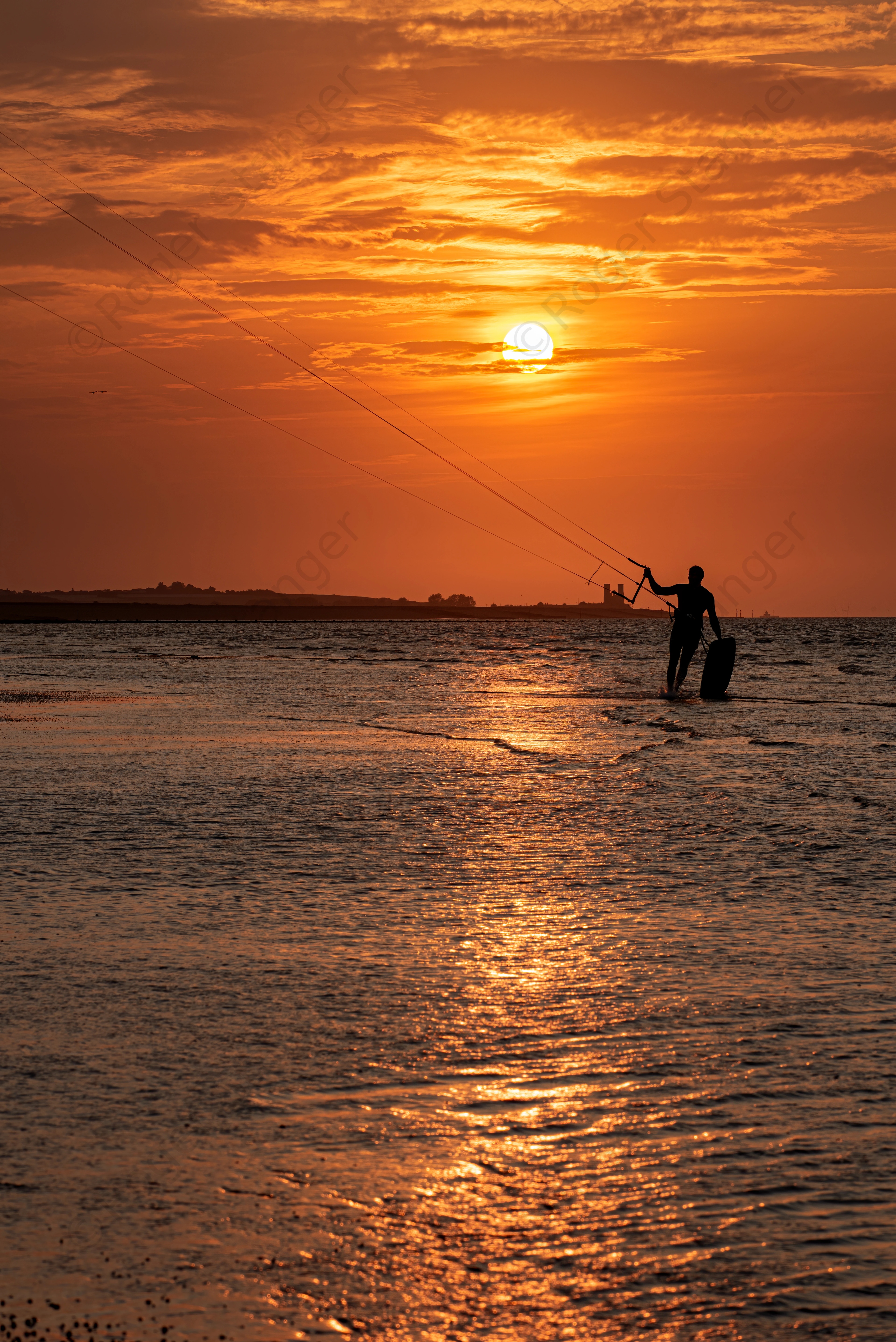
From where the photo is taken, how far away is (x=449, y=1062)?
4172 millimetres

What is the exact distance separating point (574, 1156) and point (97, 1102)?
4.47 feet

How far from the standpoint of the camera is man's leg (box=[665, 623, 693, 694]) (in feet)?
69.8

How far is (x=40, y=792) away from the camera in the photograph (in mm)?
10570

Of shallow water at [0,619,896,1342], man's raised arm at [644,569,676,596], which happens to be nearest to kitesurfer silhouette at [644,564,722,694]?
man's raised arm at [644,569,676,596]

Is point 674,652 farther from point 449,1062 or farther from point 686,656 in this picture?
point 449,1062

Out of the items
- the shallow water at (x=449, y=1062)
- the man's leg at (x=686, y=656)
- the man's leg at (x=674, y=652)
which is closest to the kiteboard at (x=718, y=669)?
the man's leg at (x=686, y=656)

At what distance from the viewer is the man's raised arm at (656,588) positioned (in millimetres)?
20484

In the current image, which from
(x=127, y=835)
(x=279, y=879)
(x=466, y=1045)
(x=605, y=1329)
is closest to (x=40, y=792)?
(x=127, y=835)

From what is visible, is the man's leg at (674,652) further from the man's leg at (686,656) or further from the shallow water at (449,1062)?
the shallow water at (449,1062)

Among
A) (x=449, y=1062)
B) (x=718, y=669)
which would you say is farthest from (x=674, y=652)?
(x=449, y=1062)

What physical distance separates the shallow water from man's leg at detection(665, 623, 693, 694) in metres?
10.3

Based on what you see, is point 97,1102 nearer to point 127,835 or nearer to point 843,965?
point 843,965

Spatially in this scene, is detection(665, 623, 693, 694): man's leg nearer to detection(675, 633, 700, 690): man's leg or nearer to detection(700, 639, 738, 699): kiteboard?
detection(675, 633, 700, 690): man's leg

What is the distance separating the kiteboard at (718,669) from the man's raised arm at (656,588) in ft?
5.75
